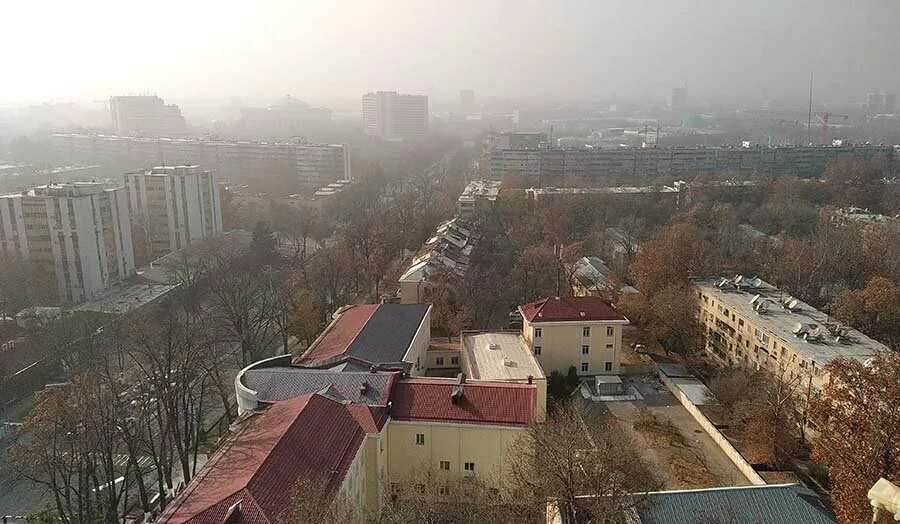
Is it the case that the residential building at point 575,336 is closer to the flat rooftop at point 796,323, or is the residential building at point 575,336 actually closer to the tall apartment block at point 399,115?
the flat rooftop at point 796,323

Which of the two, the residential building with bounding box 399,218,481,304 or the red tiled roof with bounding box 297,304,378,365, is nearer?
the red tiled roof with bounding box 297,304,378,365

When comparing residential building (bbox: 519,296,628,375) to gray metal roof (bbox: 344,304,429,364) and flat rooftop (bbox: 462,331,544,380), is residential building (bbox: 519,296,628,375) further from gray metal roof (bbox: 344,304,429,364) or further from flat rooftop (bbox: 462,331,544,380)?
gray metal roof (bbox: 344,304,429,364)

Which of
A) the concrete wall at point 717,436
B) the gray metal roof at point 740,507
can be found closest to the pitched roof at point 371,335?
the gray metal roof at point 740,507

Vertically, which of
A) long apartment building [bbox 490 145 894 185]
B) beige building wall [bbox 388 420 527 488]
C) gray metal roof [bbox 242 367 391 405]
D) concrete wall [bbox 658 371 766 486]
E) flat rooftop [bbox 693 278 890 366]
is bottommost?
concrete wall [bbox 658 371 766 486]

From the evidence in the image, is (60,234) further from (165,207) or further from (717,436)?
(717,436)

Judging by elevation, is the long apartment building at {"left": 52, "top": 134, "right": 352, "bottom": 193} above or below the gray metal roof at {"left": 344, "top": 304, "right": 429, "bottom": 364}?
above

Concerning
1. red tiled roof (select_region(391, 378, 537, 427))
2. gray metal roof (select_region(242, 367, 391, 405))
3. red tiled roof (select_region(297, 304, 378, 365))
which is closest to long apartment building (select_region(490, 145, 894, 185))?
red tiled roof (select_region(297, 304, 378, 365))

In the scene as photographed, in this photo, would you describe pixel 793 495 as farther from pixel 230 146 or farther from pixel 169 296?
pixel 230 146

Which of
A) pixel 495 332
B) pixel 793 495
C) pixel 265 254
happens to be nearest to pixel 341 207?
pixel 265 254
